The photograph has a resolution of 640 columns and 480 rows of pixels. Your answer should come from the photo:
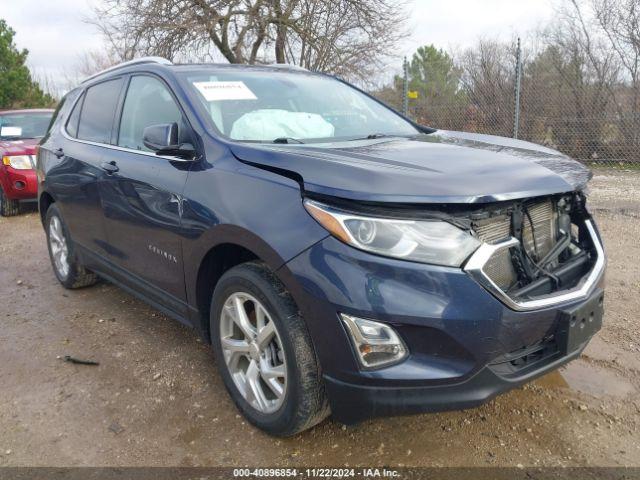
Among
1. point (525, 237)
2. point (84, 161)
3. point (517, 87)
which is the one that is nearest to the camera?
point (525, 237)

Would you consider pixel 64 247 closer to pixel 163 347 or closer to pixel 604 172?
pixel 163 347

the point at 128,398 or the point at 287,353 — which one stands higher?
the point at 287,353

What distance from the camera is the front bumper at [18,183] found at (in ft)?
25.7

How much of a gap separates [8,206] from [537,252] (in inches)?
325

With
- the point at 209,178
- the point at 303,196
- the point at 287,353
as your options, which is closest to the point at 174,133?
the point at 209,178

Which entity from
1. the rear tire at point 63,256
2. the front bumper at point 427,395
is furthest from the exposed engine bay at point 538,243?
the rear tire at point 63,256

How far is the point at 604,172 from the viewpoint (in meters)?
10.2

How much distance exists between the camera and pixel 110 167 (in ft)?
11.3

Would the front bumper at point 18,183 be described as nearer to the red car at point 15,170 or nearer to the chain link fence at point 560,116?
the red car at point 15,170

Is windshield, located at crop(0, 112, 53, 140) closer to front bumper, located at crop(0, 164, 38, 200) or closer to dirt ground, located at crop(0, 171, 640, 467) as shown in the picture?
front bumper, located at crop(0, 164, 38, 200)

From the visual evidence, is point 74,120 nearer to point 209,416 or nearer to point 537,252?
point 209,416

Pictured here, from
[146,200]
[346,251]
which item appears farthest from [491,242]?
[146,200]

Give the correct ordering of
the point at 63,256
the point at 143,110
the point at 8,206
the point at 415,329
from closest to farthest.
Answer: the point at 415,329, the point at 143,110, the point at 63,256, the point at 8,206

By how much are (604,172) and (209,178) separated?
32.0 ft
